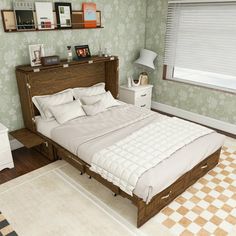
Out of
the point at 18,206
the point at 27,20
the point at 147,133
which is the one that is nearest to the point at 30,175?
the point at 18,206

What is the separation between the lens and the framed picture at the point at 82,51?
13.2 ft

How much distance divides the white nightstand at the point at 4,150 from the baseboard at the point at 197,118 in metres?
3.24

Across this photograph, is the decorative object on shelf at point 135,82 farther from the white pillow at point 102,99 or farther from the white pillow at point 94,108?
the white pillow at point 94,108

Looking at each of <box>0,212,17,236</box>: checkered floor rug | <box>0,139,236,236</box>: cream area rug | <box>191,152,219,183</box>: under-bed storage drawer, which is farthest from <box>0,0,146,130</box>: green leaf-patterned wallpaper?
<box>191,152,219,183</box>: under-bed storage drawer

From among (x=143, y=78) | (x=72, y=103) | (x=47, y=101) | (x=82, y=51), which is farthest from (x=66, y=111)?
(x=143, y=78)

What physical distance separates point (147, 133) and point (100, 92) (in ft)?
4.76

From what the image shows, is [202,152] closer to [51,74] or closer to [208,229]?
[208,229]

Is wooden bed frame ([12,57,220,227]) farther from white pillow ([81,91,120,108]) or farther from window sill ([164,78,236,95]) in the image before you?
window sill ([164,78,236,95])

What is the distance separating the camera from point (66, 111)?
3.54 meters

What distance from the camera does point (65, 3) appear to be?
12.1 feet

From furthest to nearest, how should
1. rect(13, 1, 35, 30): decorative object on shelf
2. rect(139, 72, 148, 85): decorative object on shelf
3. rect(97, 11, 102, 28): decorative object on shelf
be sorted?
rect(139, 72, 148, 85): decorative object on shelf < rect(97, 11, 102, 28): decorative object on shelf < rect(13, 1, 35, 30): decorative object on shelf

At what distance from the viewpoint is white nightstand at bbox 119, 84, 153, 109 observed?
4816mm

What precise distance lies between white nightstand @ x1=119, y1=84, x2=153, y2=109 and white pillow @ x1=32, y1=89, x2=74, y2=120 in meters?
1.44

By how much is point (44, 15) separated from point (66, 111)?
54.7 inches
